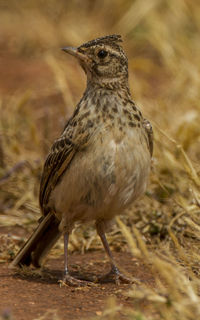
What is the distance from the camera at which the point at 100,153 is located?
15.6ft

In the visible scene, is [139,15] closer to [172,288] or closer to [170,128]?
[170,128]

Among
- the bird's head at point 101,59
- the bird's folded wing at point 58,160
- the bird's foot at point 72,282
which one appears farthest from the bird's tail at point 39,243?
the bird's head at point 101,59

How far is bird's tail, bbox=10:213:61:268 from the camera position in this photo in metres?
5.54

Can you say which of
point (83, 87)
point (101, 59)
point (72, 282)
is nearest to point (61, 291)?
point (72, 282)

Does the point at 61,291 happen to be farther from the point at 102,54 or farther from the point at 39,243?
the point at 102,54

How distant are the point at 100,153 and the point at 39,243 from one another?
116cm

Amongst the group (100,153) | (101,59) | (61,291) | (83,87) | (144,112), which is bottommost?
(61,291)

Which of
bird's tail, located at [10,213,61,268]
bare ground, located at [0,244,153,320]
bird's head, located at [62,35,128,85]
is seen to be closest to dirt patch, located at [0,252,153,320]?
bare ground, located at [0,244,153,320]

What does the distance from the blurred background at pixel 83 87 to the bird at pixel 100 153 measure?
439mm

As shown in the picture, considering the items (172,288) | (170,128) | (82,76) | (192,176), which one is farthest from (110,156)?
(82,76)

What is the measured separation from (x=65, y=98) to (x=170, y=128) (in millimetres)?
1766

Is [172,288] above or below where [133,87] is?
below

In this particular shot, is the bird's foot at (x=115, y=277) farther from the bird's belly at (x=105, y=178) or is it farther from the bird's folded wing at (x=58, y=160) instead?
the bird's folded wing at (x=58, y=160)

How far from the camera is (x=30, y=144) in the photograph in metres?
8.07
